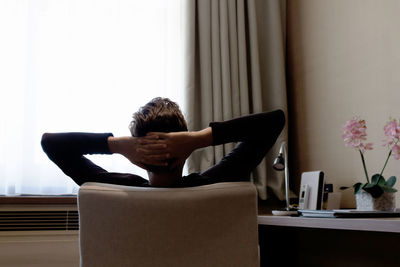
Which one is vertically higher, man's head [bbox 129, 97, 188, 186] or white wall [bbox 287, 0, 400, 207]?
white wall [bbox 287, 0, 400, 207]

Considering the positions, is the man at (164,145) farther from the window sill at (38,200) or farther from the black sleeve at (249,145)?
the window sill at (38,200)

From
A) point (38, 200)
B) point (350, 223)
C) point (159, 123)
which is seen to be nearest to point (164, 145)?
point (159, 123)

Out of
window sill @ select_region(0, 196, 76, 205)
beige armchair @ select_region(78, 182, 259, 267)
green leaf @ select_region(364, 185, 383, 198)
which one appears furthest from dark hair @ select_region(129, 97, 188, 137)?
window sill @ select_region(0, 196, 76, 205)

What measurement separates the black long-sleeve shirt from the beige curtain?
128 cm

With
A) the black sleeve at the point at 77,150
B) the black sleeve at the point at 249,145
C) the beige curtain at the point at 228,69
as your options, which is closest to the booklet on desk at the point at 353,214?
the black sleeve at the point at 249,145

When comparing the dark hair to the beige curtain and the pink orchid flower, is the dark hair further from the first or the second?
the beige curtain

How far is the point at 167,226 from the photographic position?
36.1 inches

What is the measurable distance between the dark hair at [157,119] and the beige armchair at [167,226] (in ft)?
0.79

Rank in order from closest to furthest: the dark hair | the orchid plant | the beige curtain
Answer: the dark hair, the orchid plant, the beige curtain

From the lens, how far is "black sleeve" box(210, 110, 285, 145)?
1.25m

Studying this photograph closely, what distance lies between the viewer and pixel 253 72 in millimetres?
2785

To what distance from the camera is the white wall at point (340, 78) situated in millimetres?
1973

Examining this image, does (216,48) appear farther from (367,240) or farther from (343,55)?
(367,240)

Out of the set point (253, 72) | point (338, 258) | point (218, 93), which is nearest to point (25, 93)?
point (218, 93)
